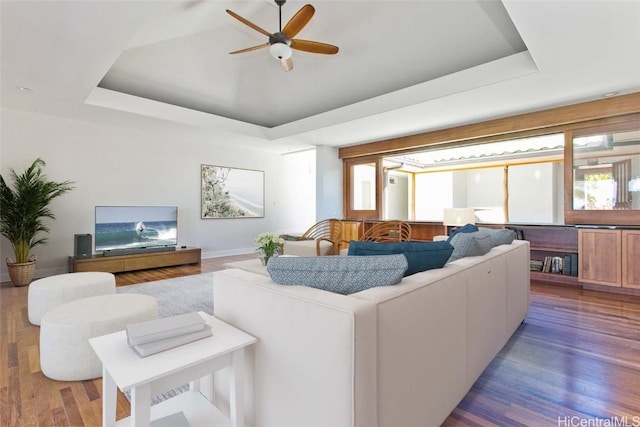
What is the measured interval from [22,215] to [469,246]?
18.0ft

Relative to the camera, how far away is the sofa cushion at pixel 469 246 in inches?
80.3

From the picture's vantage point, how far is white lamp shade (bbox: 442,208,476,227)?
174 inches

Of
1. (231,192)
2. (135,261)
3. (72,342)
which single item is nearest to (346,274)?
(72,342)

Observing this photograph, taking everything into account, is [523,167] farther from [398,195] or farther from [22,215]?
[22,215]

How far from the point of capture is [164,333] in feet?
3.78

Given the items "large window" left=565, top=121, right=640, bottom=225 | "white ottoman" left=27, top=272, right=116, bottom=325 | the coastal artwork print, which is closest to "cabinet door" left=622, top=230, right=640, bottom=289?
"large window" left=565, top=121, right=640, bottom=225

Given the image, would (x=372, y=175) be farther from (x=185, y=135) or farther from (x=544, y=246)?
(x=185, y=135)

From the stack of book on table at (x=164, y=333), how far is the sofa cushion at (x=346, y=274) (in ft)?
1.29

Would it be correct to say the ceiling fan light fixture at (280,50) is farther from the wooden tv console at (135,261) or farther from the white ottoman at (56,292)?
the wooden tv console at (135,261)

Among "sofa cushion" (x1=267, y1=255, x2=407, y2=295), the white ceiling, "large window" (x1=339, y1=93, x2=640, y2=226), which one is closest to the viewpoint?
"sofa cushion" (x1=267, y1=255, x2=407, y2=295)

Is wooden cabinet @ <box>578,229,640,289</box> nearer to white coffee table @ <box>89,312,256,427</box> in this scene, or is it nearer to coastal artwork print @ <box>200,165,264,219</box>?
white coffee table @ <box>89,312,256,427</box>

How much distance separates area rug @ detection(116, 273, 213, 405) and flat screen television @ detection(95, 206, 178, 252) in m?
1.21

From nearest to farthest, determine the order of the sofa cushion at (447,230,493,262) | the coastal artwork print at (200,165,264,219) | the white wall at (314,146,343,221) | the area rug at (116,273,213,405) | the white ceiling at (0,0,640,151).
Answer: the sofa cushion at (447,230,493,262), the white ceiling at (0,0,640,151), the area rug at (116,273,213,405), the coastal artwork print at (200,165,264,219), the white wall at (314,146,343,221)

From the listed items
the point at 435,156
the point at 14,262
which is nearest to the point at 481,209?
the point at 435,156
